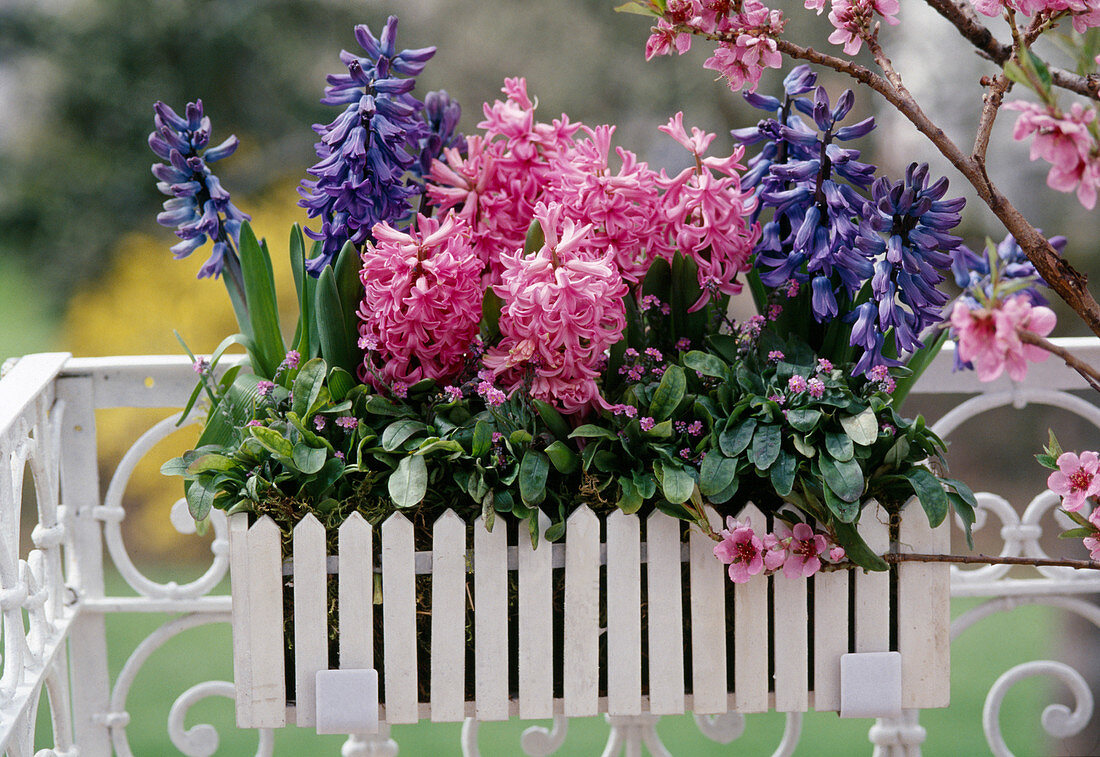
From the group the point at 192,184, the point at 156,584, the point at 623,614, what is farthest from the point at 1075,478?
the point at 156,584

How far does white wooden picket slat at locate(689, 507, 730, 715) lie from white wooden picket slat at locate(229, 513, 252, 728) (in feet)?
1.51

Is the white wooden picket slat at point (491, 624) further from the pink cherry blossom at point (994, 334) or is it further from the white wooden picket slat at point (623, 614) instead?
the pink cherry blossom at point (994, 334)

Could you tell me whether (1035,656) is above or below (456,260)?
below

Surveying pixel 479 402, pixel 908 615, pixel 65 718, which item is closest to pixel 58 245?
pixel 65 718

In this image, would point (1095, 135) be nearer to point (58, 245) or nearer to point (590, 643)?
point (590, 643)

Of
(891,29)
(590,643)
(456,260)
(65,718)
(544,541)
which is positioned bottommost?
(65,718)

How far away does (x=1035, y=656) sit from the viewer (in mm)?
3375

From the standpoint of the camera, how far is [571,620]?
0.98 metres

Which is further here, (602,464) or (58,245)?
(58,245)

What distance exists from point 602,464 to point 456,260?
0.25m

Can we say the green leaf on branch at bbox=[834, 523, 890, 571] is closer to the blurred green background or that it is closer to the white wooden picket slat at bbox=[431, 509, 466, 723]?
the white wooden picket slat at bbox=[431, 509, 466, 723]

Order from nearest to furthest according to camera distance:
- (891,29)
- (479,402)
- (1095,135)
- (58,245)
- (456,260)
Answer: (1095,135) → (456,260) → (479,402) → (891,29) → (58,245)

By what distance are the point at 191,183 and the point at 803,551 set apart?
799 millimetres

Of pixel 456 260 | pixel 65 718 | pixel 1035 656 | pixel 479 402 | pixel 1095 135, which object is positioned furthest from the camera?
pixel 1035 656
